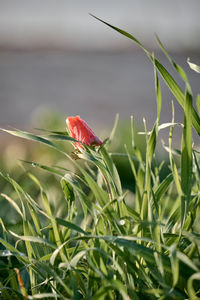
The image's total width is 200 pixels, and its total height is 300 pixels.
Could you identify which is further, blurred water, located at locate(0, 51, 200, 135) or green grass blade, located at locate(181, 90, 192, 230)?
blurred water, located at locate(0, 51, 200, 135)

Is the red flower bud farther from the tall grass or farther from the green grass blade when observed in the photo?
the green grass blade

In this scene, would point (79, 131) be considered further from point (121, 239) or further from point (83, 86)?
point (83, 86)

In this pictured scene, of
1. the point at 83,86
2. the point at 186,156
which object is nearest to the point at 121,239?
the point at 186,156

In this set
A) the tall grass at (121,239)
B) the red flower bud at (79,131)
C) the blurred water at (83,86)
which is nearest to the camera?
the tall grass at (121,239)

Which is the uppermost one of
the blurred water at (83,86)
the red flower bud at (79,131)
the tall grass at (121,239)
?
the blurred water at (83,86)

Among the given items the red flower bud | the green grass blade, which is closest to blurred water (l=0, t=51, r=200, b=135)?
the red flower bud

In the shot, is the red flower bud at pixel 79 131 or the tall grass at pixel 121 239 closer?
the tall grass at pixel 121 239

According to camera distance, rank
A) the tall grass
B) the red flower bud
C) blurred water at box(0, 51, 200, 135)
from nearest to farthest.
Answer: the tall grass < the red flower bud < blurred water at box(0, 51, 200, 135)

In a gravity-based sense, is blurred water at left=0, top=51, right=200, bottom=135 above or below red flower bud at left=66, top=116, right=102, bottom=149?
above

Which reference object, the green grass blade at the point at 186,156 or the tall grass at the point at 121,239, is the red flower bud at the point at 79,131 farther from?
the green grass blade at the point at 186,156

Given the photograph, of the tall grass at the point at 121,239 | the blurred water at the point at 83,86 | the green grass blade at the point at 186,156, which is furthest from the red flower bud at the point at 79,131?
the blurred water at the point at 83,86

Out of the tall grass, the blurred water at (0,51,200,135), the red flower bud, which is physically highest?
the blurred water at (0,51,200,135)

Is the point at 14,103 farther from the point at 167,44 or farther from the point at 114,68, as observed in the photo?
the point at 167,44

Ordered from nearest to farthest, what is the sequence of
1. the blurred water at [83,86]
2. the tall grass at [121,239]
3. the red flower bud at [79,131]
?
the tall grass at [121,239]
the red flower bud at [79,131]
the blurred water at [83,86]
